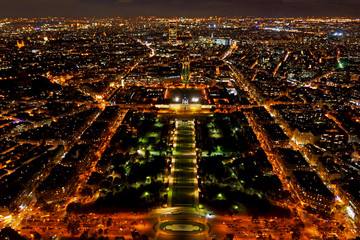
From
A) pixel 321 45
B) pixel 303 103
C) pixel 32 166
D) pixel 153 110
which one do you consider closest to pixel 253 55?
pixel 321 45

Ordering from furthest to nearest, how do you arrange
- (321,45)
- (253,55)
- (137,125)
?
1. (321,45)
2. (253,55)
3. (137,125)

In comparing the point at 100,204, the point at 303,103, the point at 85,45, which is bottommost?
the point at 100,204

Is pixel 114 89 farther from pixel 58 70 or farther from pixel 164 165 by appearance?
pixel 164 165

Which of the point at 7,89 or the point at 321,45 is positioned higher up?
the point at 321,45

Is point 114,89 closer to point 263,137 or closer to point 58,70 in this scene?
point 58,70

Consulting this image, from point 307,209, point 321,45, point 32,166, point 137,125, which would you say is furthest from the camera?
point 321,45

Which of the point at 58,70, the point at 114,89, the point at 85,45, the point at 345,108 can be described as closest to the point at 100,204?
the point at 114,89

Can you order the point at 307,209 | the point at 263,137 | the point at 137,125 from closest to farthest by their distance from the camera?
1. the point at 307,209
2. the point at 263,137
3. the point at 137,125

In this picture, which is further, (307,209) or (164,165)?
(164,165)

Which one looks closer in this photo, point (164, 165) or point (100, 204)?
point (100, 204)
